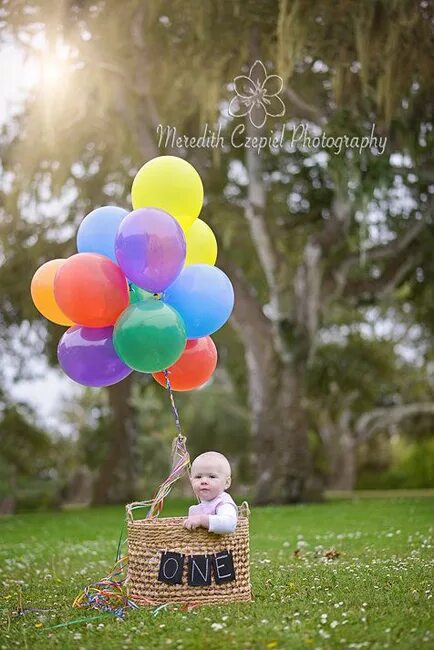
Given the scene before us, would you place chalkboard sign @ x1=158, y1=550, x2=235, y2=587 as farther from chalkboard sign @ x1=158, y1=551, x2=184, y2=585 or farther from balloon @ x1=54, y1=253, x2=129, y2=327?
balloon @ x1=54, y1=253, x2=129, y2=327

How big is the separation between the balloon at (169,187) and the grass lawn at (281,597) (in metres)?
2.34

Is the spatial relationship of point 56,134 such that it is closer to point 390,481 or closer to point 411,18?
point 411,18

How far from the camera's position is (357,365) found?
20.6 meters

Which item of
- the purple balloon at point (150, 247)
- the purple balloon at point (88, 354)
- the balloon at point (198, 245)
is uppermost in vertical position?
the balloon at point (198, 245)

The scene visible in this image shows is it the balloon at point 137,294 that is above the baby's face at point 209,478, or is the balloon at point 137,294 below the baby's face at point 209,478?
above

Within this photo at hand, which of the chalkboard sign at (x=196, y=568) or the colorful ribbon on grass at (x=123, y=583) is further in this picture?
the colorful ribbon on grass at (x=123, y=583)

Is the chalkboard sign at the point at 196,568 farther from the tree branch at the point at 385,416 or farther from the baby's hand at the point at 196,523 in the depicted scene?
the tree branch at the point at 385,416

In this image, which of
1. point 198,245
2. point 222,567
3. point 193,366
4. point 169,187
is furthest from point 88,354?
point 222,567

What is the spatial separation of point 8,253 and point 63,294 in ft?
37.2

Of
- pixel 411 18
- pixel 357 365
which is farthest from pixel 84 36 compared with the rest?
pixel 357 365

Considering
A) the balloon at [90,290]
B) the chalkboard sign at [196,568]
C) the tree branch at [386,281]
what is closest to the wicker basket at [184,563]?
the chalkboard sign at [196,568]

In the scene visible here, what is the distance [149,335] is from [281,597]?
1.63m

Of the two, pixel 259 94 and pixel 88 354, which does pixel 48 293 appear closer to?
pixel 88 354

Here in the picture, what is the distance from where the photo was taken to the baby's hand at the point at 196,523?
4.41m
